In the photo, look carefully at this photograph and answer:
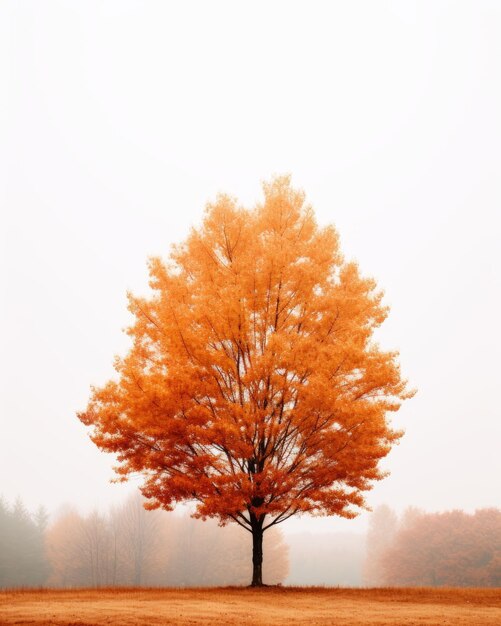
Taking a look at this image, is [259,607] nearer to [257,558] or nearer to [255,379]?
[257,558]

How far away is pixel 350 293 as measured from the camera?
50.6 ft

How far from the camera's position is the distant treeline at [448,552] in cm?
5466

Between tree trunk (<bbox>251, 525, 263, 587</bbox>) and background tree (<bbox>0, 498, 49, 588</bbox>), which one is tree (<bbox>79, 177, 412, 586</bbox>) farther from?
background tree (<bbox>0, 498, 49, 588</bbox>)

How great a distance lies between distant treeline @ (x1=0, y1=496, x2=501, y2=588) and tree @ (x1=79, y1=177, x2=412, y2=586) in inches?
1916

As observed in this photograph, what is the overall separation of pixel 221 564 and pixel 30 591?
58.0 meters

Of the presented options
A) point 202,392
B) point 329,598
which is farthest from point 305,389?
point 329,598

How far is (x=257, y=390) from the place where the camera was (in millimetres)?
14500

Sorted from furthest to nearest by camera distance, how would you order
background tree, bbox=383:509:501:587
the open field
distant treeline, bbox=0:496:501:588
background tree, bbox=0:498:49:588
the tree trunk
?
background tree, bbox=0:498:49:588
distant treeline, bbox=0:496:501:588
background tree, bbox=383:509:501:587
the tree trunk
the open field

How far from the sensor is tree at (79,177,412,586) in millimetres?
13555

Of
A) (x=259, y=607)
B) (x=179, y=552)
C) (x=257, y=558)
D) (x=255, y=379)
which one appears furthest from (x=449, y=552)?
(x=259, y=607)

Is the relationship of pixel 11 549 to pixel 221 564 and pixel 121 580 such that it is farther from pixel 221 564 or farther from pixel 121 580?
pixel 221 564

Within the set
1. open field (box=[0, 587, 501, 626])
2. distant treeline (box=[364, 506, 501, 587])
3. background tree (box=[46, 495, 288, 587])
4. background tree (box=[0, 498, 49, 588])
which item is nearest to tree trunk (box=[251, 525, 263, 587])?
open field (box=[0, 587, 501, 626])

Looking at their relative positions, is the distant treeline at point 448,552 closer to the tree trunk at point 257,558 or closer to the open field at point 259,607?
the tree trunk at point 257,558

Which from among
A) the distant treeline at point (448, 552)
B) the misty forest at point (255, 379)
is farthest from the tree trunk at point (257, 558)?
the distant treeline at point (448, 552)
